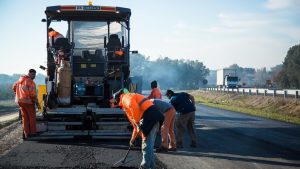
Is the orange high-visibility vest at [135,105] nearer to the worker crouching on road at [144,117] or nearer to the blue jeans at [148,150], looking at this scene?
the worker crouching on road at [144,117]

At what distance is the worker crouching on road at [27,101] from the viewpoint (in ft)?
37.1

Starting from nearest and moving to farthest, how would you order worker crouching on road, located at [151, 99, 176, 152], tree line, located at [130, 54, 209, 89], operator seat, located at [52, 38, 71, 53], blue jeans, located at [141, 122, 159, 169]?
blue jeans, located at [141, 122, 159, 169] → worker crouching on road, located at [151, 99, 176, 152] → operator seat, located at [52, 38, 71, 53] → tree line, located at [130, 54, 209, 89]

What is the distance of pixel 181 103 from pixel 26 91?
4612mm

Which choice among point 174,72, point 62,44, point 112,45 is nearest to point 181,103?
point 112,45

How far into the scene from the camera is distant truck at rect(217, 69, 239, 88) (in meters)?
55.9

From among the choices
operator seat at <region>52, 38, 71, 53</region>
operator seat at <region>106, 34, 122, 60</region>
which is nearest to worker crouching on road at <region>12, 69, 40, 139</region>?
operator seat at <region>52, 38, 71, 53</region>

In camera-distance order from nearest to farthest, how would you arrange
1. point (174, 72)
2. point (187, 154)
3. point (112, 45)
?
point (187, 154), point (112, 45), point (174, 72)

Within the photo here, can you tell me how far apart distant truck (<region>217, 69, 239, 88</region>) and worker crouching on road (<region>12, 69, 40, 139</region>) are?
46296mm

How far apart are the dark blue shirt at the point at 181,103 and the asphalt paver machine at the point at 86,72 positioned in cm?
146

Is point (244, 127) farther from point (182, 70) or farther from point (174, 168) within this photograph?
point (182, 70)

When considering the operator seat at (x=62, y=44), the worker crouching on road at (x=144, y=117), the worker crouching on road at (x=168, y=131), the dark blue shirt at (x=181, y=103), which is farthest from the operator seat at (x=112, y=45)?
the worker crouching on road at (x=144, y=117)

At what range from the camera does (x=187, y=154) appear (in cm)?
984

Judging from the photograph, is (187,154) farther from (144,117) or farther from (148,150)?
(144,117)

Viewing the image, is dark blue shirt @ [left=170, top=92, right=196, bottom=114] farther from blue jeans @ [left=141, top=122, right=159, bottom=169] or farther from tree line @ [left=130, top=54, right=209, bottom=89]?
tree line @ [left=130, top=54, right=209, bottom=89]
